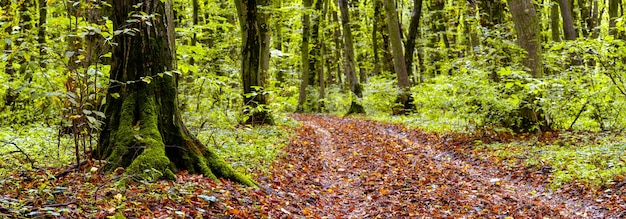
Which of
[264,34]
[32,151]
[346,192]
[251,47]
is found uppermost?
[264,34]

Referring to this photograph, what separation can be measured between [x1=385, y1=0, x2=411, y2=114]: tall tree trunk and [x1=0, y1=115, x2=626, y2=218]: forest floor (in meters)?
8.72

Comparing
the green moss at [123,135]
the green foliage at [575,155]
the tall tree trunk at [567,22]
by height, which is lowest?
the green foliage at [575,155]

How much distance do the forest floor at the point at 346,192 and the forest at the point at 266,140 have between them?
0.10 ft

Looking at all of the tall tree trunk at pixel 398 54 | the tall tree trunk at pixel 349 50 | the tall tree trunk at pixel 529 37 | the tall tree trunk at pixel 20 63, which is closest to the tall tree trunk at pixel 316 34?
the tall tree trunk at pixel 349 50

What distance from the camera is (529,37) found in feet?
35.0

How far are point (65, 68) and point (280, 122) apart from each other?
33.7 ft

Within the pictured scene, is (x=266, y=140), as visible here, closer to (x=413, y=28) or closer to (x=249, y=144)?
(x=249, y=144)

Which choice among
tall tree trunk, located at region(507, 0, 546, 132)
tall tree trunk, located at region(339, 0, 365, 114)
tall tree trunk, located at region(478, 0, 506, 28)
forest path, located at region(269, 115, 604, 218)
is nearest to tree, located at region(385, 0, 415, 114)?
tall tree trunk, located at region(339, 0, 365, 114)

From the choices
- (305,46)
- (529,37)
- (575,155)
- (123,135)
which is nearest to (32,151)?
(123,135)

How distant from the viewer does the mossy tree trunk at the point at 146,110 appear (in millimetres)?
5375

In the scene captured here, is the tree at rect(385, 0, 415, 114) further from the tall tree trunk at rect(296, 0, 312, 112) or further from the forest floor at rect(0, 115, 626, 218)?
the forest floor at rect(0, 115, 626, 218)

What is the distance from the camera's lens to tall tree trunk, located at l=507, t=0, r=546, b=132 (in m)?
10.6

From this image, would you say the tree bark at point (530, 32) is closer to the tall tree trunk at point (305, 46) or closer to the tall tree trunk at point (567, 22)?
the tall tree trunk at point (567, 22)

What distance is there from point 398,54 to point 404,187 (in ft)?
42.2
